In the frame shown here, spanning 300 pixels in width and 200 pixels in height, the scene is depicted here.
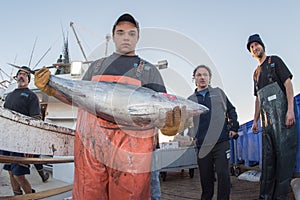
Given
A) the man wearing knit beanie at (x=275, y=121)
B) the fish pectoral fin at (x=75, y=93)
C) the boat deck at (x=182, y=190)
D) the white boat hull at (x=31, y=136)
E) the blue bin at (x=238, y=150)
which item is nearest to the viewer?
the fish pectoral fin at (x=75, y=93)

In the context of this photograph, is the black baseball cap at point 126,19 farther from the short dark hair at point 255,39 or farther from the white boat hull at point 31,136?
the short dark hair at point 255,39

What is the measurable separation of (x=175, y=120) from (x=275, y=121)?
191cm

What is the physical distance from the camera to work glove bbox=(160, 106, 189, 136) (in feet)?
5.24

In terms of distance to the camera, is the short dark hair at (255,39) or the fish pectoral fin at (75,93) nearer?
the fish pectoral fin at (75,93)

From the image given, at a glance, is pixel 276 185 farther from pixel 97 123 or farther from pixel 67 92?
pixel 67 92

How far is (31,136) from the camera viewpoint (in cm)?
196

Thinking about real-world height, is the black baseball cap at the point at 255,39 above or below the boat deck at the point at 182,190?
above

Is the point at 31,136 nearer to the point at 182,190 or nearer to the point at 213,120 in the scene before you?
the point at 213,120

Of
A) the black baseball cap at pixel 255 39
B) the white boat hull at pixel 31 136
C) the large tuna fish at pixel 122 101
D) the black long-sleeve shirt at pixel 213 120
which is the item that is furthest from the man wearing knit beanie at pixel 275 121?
the white boat hull at pixel 31 136

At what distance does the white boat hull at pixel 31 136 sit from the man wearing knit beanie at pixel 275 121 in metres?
2.26

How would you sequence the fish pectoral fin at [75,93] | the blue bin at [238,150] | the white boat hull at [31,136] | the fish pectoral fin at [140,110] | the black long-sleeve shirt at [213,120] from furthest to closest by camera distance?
the blue bin at [238,150] < the black long-sleeve shirt at [213,120] < the white boat hull at [31,136] < the fish pectoral fin at [75,93] < the fish pectoral fin at [140,110]

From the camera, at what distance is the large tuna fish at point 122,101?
1.58 metres

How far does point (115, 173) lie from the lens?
5.27ft

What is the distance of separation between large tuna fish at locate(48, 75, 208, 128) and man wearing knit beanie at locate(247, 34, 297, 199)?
5.63 feet
